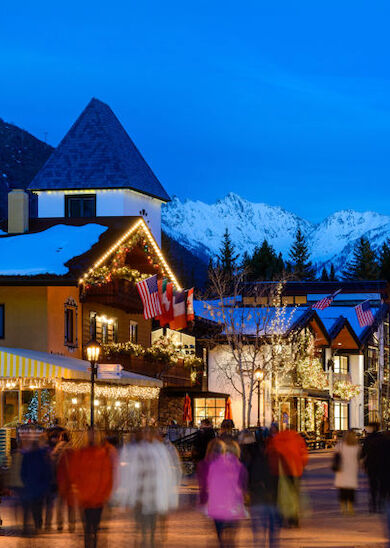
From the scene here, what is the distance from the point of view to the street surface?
1662 cm

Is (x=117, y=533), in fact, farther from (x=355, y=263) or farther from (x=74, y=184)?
(x=355, y=263)

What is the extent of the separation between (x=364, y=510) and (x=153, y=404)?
28484 millimetres

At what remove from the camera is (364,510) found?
22.3 m

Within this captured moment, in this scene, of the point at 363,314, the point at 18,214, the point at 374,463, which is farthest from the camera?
the point at 363,314

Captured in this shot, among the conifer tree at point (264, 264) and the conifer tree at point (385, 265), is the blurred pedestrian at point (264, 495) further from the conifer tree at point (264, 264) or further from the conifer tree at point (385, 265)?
the conifer tree at point (385, 265)

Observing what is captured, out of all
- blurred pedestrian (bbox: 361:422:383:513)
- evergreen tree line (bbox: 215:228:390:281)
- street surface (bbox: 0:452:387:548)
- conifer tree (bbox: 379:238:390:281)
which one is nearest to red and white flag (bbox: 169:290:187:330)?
street surface (bbox: 0:452:387:548)

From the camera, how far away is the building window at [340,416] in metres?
77.4

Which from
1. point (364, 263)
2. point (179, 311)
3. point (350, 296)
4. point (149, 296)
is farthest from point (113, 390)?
point (364, 263)

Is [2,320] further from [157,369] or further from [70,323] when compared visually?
[157,369]

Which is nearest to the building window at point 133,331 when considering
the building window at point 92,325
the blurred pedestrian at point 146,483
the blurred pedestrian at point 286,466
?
the building window at point 92,325

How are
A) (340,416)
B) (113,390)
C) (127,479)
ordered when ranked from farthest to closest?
(340,416), (113,390), (127,479)

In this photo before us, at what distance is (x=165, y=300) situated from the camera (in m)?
46.5

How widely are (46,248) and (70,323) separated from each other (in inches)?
121

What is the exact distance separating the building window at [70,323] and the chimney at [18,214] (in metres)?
5.82
